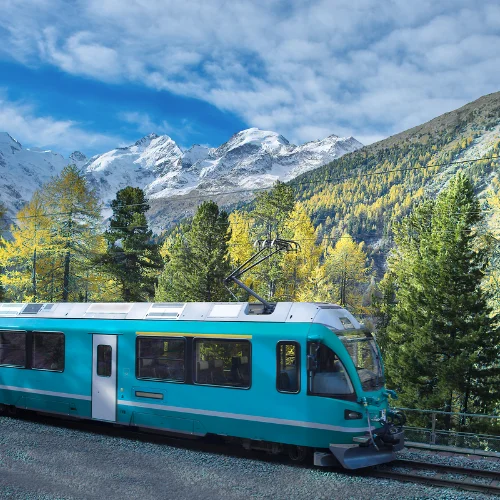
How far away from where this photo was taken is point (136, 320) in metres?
13.3

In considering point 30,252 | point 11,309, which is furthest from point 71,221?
point 11,309

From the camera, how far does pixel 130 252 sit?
3959cm

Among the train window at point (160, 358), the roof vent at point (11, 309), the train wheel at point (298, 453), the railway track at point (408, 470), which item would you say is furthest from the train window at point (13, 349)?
the train wheel at point (298, 453)

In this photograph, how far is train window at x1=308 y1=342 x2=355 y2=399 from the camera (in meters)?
10.6

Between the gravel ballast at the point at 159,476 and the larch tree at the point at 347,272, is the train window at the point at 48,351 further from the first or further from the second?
the larch tree at the point at 347,272

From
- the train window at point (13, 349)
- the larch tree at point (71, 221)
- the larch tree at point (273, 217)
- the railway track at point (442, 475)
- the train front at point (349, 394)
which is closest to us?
the railway track at point (442, 475)

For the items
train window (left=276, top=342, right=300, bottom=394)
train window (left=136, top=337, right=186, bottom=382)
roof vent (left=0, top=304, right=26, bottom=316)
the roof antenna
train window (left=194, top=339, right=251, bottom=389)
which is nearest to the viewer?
train window (left=276, top=342, right=300, bottom=394)

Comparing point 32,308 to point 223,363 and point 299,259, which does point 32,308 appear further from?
point 299,259

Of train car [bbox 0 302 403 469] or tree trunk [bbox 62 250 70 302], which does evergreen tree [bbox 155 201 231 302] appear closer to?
tree trunk [bbox 62 250 70 302]

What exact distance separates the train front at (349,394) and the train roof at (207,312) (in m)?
0.21

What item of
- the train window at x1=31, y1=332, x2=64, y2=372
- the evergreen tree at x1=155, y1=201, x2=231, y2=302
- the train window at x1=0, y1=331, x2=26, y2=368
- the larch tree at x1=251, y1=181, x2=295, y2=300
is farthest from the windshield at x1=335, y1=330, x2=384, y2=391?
the larch tree at x1=251, y1=181, x2=295, y2=300

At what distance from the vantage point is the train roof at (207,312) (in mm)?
11227

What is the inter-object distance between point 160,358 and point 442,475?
648 centimetres

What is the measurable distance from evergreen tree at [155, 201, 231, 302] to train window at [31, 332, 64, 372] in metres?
21.9
